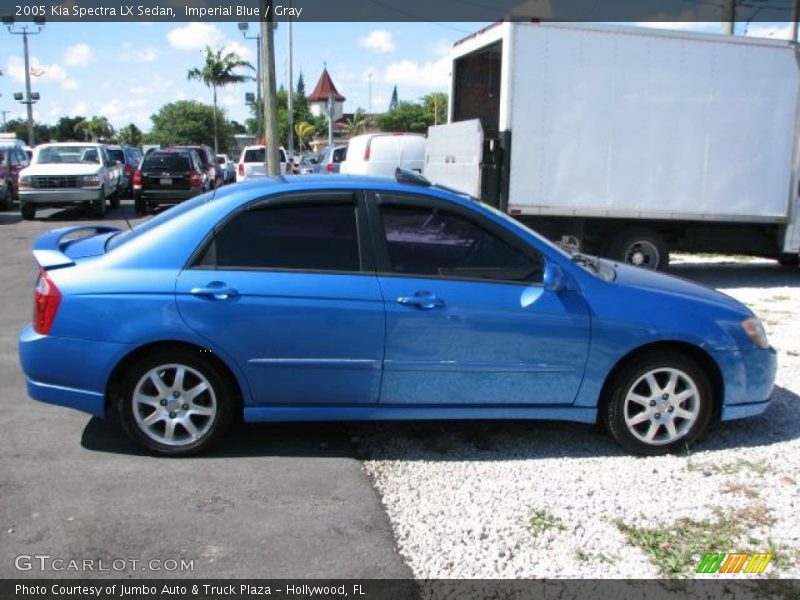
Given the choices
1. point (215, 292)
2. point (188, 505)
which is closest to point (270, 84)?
point (215, 292)

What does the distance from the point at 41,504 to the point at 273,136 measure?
1487 centimetres

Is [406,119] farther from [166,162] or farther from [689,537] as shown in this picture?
[689,537]

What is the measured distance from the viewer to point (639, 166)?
31.8ft

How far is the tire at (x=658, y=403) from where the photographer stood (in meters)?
4.42

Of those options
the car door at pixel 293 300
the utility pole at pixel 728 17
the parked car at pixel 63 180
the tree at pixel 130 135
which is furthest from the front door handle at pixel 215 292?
the tree at pixel 130 135

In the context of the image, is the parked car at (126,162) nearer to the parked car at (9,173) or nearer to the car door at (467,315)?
the parked car at (9,173)

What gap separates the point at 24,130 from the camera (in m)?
80.2

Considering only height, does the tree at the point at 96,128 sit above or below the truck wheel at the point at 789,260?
above

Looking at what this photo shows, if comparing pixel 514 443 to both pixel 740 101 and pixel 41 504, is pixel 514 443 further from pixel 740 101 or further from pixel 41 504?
pixel 740 101

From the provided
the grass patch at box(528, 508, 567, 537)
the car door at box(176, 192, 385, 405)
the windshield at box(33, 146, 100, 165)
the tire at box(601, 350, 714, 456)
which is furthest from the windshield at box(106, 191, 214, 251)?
the windshield at box(33, 146, 100, 165)

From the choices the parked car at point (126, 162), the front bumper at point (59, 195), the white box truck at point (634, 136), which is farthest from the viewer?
the parked car at point (126, 162)

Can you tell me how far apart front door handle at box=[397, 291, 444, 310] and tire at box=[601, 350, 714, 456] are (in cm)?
119

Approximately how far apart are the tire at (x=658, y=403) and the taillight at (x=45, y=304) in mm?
3211

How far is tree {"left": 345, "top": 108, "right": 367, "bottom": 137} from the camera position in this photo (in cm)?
8702
